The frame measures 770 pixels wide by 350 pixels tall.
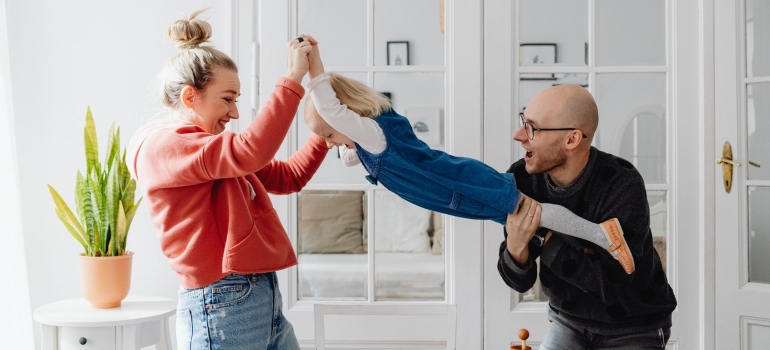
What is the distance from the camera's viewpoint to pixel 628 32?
2.67 m

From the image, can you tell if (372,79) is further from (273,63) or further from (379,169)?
(379,169)

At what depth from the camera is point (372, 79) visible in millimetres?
2672

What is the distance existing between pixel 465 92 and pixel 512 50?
243 mm

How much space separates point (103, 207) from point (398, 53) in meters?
1.19

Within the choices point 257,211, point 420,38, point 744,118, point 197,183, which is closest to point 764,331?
point 744,118

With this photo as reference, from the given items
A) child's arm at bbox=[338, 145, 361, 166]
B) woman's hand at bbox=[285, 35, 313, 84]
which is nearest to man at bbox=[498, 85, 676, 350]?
child's arm at bbox=[338, 145, 361, 166]

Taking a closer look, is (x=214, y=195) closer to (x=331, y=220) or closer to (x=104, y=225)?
(x=104, y=225)

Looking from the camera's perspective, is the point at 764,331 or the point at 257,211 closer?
the point at 257,211

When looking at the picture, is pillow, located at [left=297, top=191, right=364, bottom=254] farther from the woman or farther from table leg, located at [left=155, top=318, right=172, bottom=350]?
the woman

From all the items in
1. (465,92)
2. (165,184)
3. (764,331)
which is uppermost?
(465,92)

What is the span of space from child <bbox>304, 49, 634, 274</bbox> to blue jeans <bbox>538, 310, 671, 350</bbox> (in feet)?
0.75

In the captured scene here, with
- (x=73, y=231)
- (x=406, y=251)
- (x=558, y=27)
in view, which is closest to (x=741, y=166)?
(x=558, y=27)

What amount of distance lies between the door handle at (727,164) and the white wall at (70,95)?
1945mm

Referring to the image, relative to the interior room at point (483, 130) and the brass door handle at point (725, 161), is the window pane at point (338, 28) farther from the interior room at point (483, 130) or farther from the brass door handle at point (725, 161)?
the brass door handle at point (725, 161)
